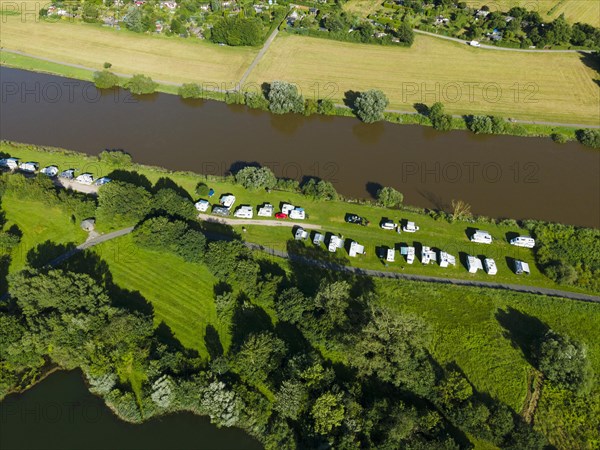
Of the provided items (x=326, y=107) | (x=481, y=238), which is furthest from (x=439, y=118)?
(x=481, y=238)

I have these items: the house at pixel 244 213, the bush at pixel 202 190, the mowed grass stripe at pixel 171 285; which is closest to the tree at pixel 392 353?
the mowed grass stripe at pixel 171 285

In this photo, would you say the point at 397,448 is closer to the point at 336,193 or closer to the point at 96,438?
the point at 96,438

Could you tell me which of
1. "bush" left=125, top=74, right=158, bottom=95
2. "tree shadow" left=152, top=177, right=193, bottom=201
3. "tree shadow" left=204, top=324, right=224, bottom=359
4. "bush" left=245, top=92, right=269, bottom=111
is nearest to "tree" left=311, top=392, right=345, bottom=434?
"tree shadow" left=204, top=324, right=224, bottom=359

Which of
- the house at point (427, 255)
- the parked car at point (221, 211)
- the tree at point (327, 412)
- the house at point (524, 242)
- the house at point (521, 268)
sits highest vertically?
the house at point (524, 242)

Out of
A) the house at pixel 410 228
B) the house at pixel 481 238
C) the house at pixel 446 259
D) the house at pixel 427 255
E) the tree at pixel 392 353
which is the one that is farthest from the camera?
the house at pixel 410 228

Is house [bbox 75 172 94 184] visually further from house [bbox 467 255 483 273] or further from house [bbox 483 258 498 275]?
house [bbox 483 258 498 275]

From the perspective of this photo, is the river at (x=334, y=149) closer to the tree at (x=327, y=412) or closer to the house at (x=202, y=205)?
the house at (x=202, y=205)

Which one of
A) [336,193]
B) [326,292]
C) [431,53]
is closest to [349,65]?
[431,53]
